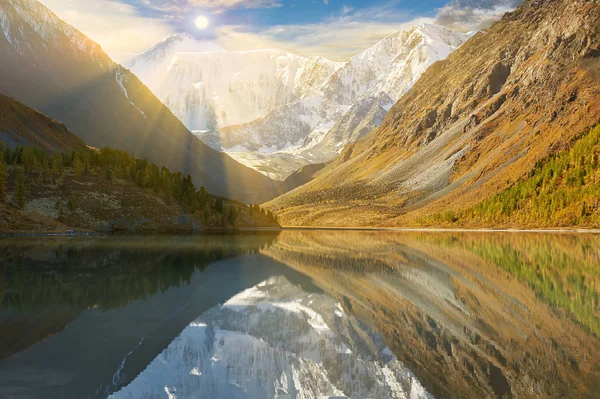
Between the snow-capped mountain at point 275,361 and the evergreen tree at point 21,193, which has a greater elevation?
the evergreen tree at point 21,193

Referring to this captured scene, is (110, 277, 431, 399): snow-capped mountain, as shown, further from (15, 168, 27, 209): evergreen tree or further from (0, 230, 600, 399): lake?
(15, 168, 27, 209): evergreen tree

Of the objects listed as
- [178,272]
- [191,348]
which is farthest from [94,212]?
[191,348]

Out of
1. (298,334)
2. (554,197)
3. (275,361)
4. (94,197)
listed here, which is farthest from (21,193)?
(554,197)

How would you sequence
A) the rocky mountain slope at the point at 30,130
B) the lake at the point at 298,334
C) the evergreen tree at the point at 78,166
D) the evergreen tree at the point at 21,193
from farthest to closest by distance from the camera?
the rocky mountain slope at the point at 30,130 → the evergreen tree at the point at 78,166 → the evergreen tree at the point at 21,193 → the lake at the point at 298,334

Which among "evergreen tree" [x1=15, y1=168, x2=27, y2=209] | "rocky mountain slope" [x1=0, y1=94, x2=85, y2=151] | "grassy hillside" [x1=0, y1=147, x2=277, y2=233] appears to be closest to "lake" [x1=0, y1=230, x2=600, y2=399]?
"evergreen tree" [x1=15, y1=168, x2=27, y2=209]

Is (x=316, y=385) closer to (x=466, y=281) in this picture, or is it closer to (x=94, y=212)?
(x=466, y=281)

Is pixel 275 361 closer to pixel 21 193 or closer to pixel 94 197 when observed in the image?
pixel 21 193

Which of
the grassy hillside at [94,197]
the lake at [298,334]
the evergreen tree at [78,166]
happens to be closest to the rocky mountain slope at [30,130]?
the grassy hillside at [94,197]

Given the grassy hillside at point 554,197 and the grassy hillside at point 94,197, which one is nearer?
the grassy hillside at point 94,197

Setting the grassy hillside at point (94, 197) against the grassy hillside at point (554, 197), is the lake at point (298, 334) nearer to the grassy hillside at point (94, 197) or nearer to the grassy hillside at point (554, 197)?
the grassy hillside at point (94, 197)
